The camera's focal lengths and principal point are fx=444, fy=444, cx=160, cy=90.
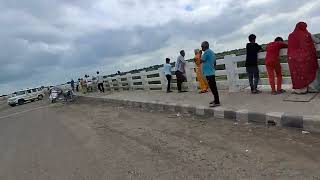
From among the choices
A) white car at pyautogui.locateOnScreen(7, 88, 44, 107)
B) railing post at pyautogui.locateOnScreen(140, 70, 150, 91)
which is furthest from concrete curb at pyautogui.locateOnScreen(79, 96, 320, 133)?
white car at pyautogui.locateOnScreen(7, 88, 44, 107)

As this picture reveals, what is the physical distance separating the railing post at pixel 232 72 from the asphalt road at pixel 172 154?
3078 millimetres

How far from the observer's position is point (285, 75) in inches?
510

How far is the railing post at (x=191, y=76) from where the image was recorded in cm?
1788

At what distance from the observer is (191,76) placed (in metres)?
17.9

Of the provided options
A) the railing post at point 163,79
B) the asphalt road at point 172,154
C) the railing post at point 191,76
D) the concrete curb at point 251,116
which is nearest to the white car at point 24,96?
the railing post at point 163,79

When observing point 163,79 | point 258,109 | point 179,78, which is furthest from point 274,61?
point 163,79

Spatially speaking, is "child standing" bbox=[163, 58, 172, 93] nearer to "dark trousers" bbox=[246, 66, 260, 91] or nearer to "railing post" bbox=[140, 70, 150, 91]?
"railing post" bbox=[140, 70, 150, 91]

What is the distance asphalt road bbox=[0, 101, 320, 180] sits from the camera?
20.5 ft

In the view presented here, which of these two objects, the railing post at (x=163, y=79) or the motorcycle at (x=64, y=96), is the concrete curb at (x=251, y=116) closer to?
the railing post at (x=163, y=79)

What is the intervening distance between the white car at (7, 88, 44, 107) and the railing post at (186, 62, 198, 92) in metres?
34.1

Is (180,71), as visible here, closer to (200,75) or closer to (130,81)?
(200,75)

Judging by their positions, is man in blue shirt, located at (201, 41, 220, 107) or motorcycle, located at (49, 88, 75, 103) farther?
motorcycle, located at (49, 88, 75, 103)

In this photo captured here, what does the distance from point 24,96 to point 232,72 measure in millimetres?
38483

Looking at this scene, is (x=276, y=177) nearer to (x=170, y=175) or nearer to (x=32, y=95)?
(x=170, y=175)
